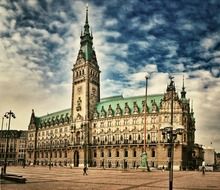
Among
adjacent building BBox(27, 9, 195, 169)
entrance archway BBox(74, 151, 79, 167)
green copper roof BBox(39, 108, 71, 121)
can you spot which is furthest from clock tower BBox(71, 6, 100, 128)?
green copper roof BBox(39, 108, 71, 121)

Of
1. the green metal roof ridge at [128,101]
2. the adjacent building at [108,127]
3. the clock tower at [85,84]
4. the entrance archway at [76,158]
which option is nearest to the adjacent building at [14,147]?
the adjacent building at [108,127]

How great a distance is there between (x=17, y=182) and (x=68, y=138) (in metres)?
98.7

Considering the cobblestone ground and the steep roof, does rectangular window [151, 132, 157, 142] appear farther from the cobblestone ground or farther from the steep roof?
the cobblestone ground

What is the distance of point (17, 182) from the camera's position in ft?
104

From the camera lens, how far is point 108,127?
116 meters

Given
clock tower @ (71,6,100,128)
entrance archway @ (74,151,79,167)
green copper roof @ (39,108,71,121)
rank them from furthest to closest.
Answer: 1. green copper roof @ (39,108,71,121)
2. clock tower @ (71,6,100,128)
3. entrance archway @ (74,151,79,167)

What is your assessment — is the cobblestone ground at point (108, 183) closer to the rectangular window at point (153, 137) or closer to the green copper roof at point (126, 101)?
the rectangular window at point (153, 137)

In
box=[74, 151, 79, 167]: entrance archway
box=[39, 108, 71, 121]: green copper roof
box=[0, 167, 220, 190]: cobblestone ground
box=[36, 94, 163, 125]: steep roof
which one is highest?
box=[36, 94, 163, 125]: steep roof

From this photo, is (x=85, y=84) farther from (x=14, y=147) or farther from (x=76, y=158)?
(x=14, y=147)

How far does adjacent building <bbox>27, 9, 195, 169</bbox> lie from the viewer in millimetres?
101500

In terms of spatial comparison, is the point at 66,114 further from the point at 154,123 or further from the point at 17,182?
the point at 17,182

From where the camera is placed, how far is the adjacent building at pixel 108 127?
10150 cm

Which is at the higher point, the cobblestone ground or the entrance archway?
the cobblestone ground

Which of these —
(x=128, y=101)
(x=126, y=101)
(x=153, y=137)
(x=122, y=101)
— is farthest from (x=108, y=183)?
(x=122, y=101)
